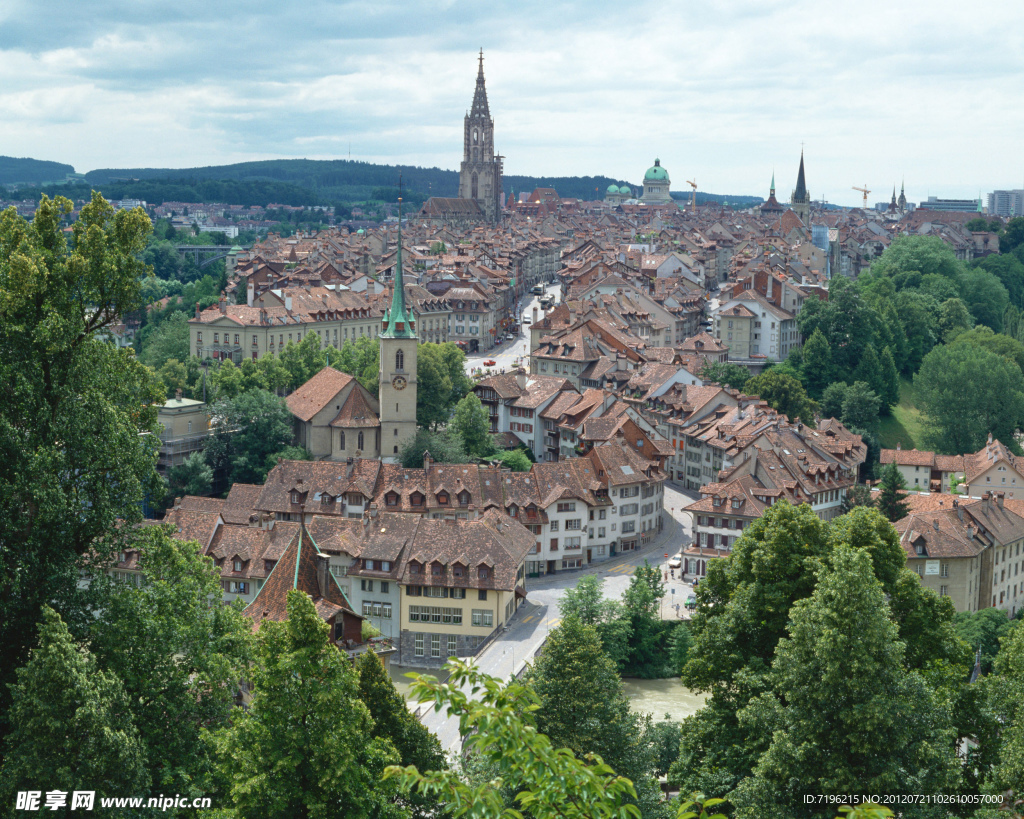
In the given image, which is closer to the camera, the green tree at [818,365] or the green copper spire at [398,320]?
the green copper spire at [398,320]

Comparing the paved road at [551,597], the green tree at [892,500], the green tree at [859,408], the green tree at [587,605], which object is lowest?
the paved road at [551,597]

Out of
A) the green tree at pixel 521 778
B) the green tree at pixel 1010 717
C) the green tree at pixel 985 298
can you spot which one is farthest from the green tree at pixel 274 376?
the green tree at pixel 985 298

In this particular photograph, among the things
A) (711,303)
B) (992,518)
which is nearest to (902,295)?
(711,303)

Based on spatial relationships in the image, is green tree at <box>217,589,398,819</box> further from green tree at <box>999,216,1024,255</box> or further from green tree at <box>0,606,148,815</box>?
green tree at <box>999,216,1024,255</box>

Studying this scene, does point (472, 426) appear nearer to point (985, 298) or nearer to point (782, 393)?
point (782, 393)

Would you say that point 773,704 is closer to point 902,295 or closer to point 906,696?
point 906,696

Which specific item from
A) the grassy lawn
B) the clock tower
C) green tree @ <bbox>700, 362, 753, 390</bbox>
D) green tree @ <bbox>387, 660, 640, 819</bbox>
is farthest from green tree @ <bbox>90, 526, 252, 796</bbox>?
the grassy lawn

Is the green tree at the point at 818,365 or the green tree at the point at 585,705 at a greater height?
the green tree at the point at 818,365

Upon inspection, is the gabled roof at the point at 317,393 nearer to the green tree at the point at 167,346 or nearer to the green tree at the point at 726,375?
the green tree at the point at 167,346
